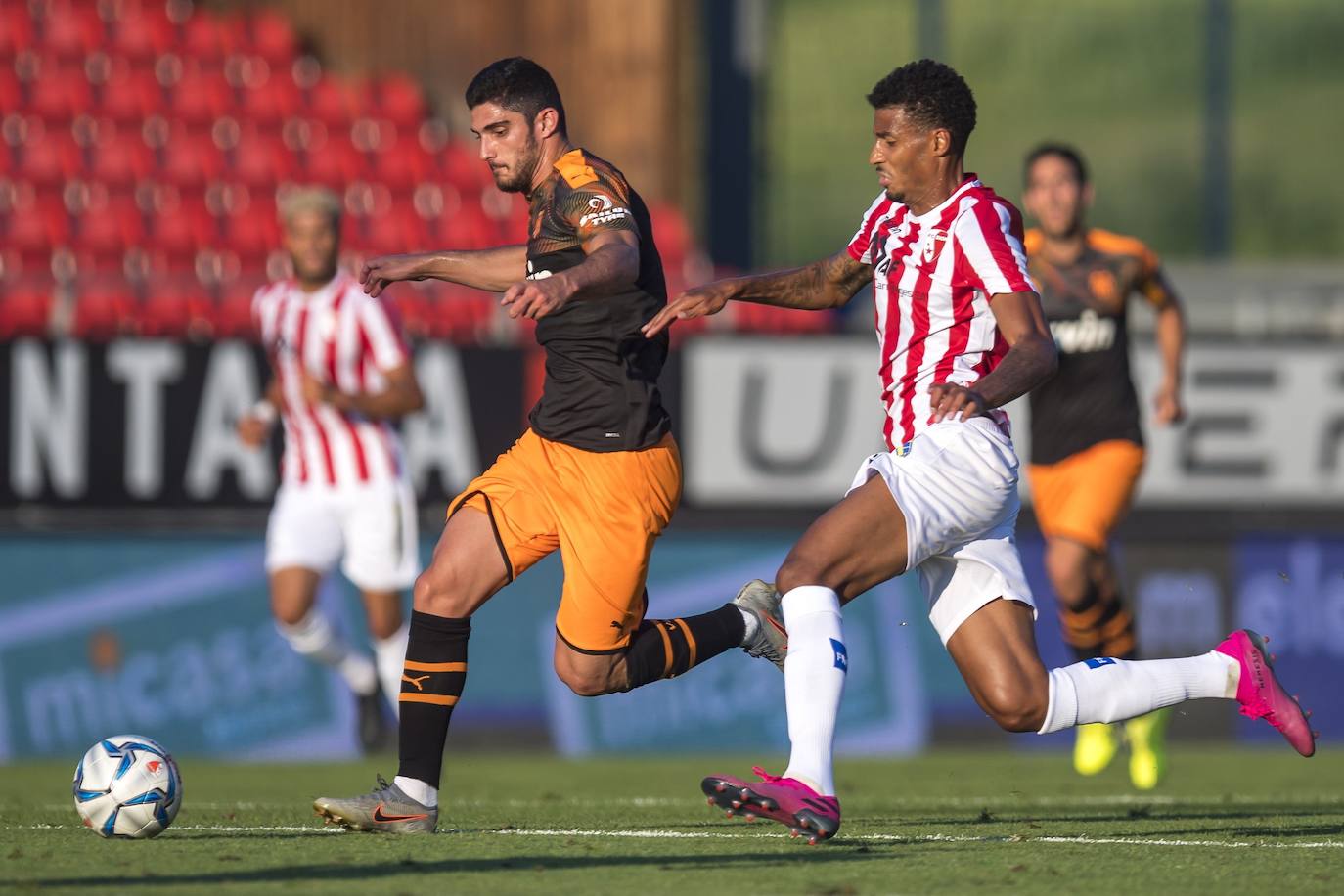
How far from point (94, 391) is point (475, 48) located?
6.66 meters

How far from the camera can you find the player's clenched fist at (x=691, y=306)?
528 cm

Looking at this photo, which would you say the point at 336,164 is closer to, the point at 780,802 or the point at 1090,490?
the point at 1090,490

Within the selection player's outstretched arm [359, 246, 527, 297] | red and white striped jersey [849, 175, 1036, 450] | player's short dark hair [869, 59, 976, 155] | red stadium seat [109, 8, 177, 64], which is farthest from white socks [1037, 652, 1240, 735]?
red stadium seat [109, 8, 177, 64]

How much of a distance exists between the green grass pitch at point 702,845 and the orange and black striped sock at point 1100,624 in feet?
1.91

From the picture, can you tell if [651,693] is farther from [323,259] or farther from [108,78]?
[108,78]

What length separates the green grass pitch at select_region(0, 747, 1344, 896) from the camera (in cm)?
463

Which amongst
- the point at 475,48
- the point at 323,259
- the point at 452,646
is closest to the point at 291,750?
the point at 323,259

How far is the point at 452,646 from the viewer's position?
563 centimetres

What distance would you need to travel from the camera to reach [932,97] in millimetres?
5453

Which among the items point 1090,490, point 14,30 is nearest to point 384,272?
point 1090,490

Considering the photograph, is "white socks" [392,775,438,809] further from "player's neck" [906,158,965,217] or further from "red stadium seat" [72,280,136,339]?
"red stadium seat" [72,280,136,339]

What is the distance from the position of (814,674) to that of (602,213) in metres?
1.37

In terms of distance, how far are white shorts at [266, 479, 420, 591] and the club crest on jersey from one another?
3.92 metres

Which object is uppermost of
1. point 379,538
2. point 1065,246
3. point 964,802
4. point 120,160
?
point 120,160
